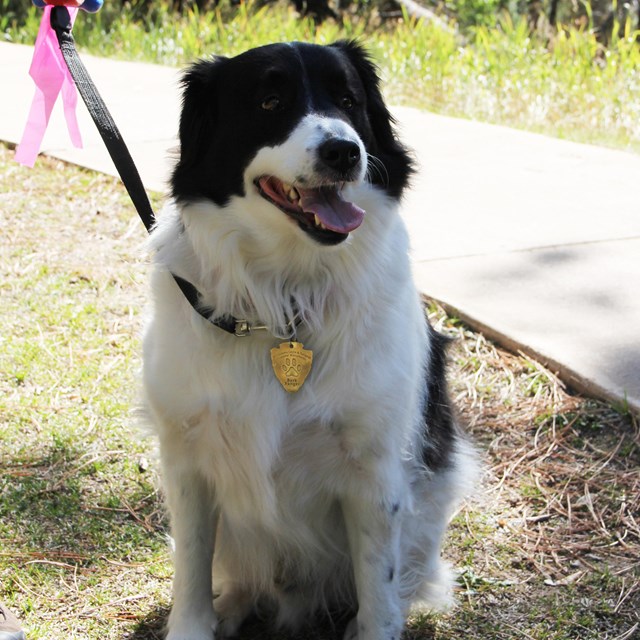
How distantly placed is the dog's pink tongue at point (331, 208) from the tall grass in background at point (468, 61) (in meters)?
5.05

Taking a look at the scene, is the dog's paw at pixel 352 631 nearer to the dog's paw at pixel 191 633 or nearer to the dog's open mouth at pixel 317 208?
the dog's paw at pixel 191 633

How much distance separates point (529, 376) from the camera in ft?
12.5

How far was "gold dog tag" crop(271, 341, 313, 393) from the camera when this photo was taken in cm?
242

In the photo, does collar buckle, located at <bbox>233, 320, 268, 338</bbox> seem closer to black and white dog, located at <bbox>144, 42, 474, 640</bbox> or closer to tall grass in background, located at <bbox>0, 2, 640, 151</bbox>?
black and white dog, located at <bbox>144, 42, 474, 640</bbox>

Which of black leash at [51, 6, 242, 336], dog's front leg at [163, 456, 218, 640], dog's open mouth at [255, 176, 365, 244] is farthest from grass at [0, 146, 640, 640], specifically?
dog's open mouth at [255, 176, 365, 244]

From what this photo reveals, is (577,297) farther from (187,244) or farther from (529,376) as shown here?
(187,244)

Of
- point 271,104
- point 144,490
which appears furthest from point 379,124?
point 144,490

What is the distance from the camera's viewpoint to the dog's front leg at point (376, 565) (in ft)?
8.27

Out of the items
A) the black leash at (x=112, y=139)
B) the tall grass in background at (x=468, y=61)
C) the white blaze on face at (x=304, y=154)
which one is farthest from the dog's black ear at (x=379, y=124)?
the tall grass in background at (x=468, y=61)

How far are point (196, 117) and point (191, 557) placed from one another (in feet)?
3.85

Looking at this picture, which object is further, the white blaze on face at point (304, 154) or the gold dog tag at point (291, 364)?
the gold dog tag at point (291, 364)

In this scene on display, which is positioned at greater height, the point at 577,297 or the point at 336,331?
the point at 336,331

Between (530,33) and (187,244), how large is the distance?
9893 mm

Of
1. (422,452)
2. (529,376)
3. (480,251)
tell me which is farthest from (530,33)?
(422,452)
